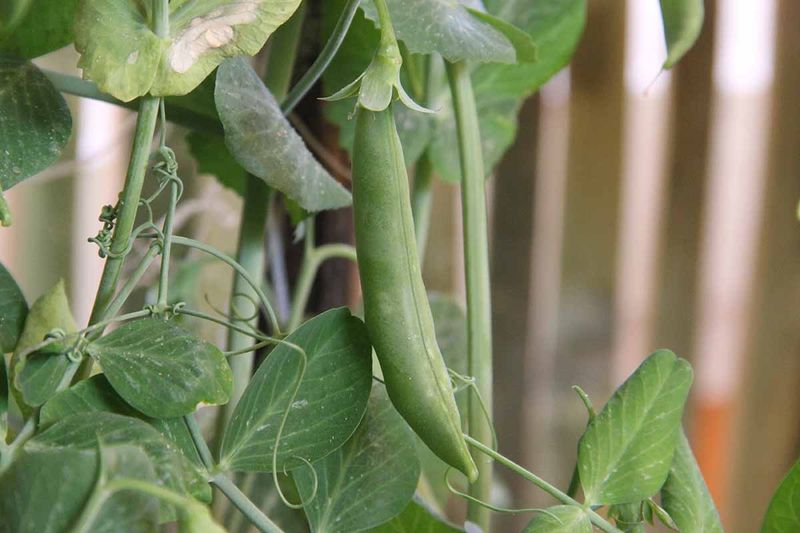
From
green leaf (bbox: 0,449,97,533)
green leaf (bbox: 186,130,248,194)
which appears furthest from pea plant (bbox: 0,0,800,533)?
green leaf (bbox: 186,130,248,194)

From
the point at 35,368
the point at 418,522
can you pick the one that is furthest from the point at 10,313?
the point at 418,522

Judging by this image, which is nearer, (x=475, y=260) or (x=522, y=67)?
(x=475, y=260)

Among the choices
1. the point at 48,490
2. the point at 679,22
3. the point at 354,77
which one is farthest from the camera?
the point at 354,77

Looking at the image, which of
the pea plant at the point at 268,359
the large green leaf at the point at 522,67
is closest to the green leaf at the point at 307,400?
the pea plant at the point at 268,359

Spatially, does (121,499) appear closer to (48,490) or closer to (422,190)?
(48,490)

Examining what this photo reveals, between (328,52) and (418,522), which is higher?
(328,52)

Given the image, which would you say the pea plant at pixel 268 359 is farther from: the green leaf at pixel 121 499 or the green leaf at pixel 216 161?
the green leaf at pixel 216 161

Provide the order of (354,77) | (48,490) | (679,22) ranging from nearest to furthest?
(48,490), (679,22), (354,77)
